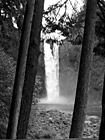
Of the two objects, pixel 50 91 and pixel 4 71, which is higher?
pixel 4 71

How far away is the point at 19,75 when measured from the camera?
5840 millimetres

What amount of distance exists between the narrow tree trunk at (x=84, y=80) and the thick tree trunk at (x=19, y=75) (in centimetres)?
148

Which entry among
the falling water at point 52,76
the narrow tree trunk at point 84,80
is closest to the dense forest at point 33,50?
the narrow tree trunk at point 84,80

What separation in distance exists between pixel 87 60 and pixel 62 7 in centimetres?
217

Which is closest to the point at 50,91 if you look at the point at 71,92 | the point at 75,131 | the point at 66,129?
the point at 71,92

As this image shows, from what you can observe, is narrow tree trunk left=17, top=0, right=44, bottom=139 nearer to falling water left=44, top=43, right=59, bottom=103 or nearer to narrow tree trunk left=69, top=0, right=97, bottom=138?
narrow tree trunk left=69, top=0, right=97, bottom=138

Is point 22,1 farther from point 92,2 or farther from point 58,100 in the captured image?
point 58,100

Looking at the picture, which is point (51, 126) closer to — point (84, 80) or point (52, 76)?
point (84, 80)

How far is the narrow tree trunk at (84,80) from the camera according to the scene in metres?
6.60

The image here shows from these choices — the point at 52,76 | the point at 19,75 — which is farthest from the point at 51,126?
the point at 52,76

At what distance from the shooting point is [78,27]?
8.94 meters

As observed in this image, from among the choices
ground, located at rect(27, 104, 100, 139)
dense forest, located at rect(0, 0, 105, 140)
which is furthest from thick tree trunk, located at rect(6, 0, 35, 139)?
ground, located at rect(27, 104, 100, 139)

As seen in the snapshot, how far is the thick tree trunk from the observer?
575 centimetres

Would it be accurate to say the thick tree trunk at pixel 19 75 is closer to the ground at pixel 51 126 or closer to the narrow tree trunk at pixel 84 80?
the narrow tree trunk at pixel 84 80
